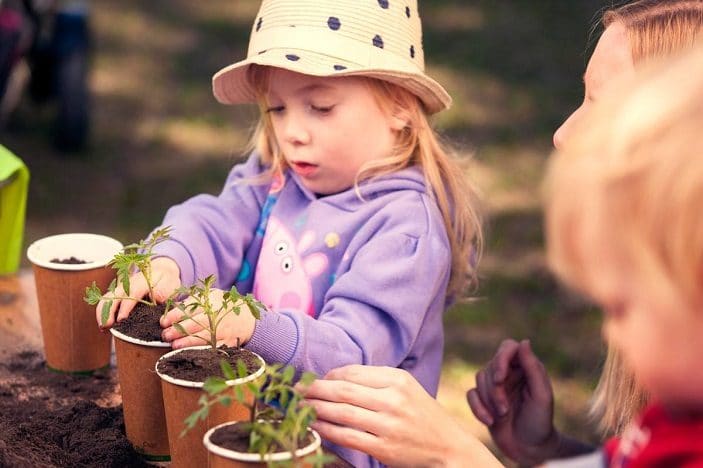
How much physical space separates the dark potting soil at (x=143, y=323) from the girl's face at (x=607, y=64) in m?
0.74

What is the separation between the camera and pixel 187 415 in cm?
161

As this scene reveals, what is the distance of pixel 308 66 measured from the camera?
6.84 ft

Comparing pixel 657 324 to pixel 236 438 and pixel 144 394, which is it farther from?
pixel 144 394

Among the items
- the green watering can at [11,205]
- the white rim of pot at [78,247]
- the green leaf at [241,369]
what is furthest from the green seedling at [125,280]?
the green watering can at [11,205]

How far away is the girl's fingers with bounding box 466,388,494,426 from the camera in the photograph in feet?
7.29

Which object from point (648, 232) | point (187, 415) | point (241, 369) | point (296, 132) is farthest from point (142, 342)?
point (648, 232)

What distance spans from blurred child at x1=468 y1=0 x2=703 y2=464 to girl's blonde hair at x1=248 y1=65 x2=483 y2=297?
20 centimetres

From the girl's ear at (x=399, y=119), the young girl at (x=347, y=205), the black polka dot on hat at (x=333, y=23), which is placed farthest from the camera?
the girl's ear at (x=399, y=119)

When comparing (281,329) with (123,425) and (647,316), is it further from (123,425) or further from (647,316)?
(647,316)

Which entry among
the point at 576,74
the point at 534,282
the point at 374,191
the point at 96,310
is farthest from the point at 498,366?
the point at 576,74

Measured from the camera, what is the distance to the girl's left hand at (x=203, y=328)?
1751 mm

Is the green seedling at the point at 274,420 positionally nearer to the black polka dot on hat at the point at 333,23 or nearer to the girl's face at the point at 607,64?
the girl's face at the point at 607,64

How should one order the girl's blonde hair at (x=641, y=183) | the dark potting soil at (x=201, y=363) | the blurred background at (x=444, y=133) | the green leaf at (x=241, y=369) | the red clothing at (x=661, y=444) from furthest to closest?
the blurred background at (x=444, y=133)
the dark potting soil at (x=201, y=363)
the green leaf at (x=241, y=369)
the red clothing at (x=661, y=444)
the girl's blonde hair at (x=641, y=183)

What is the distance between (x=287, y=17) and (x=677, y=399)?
135 centimetres
